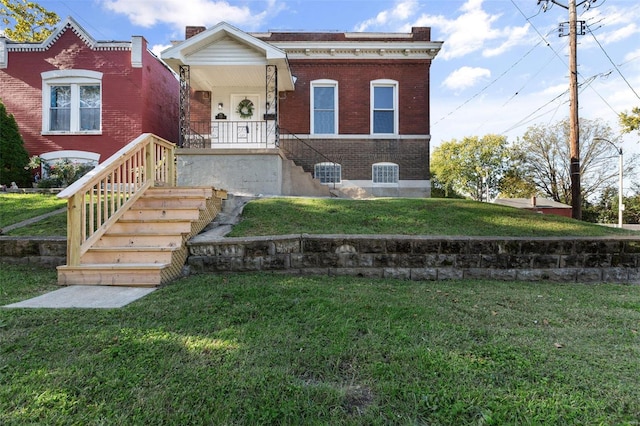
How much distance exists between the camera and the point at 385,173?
12.5 metres

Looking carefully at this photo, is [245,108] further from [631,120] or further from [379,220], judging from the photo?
[631,120]

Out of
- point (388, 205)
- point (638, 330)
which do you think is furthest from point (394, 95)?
point (638, 330)

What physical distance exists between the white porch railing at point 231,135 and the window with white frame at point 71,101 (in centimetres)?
375

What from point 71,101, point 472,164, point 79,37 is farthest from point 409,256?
point 472,164

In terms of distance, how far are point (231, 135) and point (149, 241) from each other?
771 cm

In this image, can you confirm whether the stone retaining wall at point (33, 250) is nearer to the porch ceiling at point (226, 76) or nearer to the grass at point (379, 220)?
the grass at point (379, 220)

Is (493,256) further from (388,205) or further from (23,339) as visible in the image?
(23,339)

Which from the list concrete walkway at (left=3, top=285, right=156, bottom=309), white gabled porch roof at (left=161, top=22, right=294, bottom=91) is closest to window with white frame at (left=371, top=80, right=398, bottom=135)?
white gabled porch roof at (left=161, top=22, right=294, bottom=91)

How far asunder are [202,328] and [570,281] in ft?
15.6

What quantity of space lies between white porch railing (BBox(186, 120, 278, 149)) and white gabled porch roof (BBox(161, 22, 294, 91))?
1.62 metres

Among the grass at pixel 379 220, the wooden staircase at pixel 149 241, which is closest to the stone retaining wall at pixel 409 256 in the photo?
the wooden staircase at pixel 149 241

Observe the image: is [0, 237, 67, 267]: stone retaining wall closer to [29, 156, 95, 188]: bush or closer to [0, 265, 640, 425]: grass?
[0, 265, 640, 425]: grass

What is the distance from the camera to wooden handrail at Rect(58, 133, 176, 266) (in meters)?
3.98

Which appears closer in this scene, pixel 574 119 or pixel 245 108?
pixel 574 119
